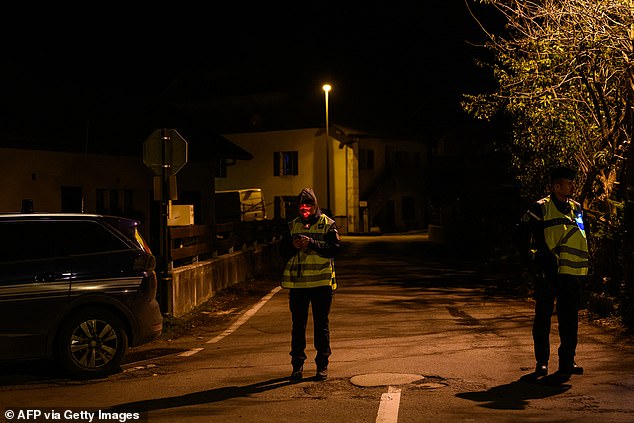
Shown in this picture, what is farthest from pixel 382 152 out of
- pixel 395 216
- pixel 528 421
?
pixel 528 421

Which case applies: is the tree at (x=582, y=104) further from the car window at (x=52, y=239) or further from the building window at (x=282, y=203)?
the building window at (x=282, y=203)

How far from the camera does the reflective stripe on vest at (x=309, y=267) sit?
8.78 meters

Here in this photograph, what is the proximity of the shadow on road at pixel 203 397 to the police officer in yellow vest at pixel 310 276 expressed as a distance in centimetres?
31

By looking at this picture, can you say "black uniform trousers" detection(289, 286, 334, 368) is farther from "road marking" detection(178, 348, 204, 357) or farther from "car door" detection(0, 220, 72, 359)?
"car door" detection(0, 220, 72, 359)

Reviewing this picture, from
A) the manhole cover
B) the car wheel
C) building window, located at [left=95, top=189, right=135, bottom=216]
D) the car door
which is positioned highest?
building window, located at [left=95, top=189, right=135, bottom=216]

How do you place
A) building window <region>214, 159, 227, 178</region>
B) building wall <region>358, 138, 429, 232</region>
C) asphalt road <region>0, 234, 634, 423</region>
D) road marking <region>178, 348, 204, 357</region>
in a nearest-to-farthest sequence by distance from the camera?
asphalt road <region>0, 234, 634, 423</region>
road marking <region>178, 348, 204, 357</region>
building window <region>214, 159, 227, 178</region>
building wall <region>358, 138, 429, 232</region>

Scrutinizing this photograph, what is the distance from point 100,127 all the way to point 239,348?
14.3 m

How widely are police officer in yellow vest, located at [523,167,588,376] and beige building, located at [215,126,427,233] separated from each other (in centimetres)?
4473

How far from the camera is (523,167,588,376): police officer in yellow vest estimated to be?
28.0 feet

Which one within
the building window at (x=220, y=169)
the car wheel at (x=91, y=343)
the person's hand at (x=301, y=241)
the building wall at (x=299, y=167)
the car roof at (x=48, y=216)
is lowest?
the car wheel at (x=91, y=343)

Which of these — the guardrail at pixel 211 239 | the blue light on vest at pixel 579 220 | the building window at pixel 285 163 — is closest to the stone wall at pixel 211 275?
the guardrail at pixel 211 239

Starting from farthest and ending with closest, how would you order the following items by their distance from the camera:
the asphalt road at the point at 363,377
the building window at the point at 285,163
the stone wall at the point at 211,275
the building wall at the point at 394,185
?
the building wall at the point at 394,185, the building window at the point at 285,163, the stone wall at the point at 211,275, the asphalt road at the point at 363,377

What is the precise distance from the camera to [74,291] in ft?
30.1

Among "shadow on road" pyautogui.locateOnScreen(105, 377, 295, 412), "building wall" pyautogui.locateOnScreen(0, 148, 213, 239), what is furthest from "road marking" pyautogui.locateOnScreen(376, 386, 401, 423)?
"building wall" pyautogui.locateOnScreen(0, 148, 213, 239)
